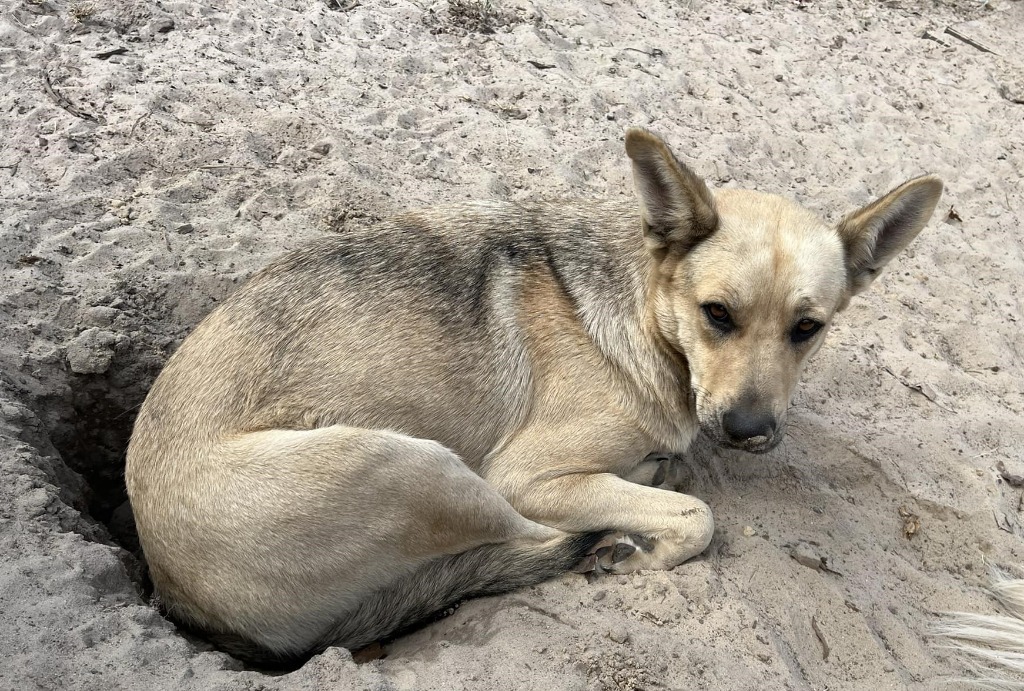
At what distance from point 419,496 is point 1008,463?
345 centimetres

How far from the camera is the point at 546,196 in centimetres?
571

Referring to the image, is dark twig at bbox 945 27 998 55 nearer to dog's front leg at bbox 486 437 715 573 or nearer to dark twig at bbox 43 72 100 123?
dog's front leg at bbox 486 437 715 573

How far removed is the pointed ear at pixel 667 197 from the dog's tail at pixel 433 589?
141 cm

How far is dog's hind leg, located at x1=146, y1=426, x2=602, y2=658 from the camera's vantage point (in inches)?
122

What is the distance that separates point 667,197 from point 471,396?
1238mm

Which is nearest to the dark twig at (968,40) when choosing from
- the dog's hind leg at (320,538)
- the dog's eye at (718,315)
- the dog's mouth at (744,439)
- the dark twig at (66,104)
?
the dog's eye at (718,315)

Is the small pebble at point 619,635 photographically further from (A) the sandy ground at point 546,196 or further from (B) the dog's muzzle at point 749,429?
(B) the dog's muzzle at point 749,429

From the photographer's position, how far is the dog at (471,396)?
315cm

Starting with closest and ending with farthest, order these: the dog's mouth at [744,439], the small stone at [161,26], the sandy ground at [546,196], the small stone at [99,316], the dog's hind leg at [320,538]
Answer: the dog's hind leg at [320,538]
the sandy ground at [546,196]
the dog's mouth at [744,439]
the small stone at [99,316]
the small stone at [161,26]

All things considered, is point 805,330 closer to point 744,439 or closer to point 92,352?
point 744,439

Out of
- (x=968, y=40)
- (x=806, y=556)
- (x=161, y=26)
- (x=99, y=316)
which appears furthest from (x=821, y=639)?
(x=968, y=40)

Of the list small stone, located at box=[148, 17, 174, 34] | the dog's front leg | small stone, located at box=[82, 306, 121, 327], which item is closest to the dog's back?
the dog's front leg

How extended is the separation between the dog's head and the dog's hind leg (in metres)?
1.15

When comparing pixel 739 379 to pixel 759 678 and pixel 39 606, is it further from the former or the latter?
pixel 39 606
